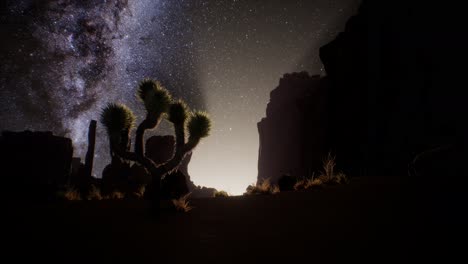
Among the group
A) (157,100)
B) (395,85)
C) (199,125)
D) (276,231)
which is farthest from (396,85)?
(276,231)

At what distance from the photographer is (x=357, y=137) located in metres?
21.9

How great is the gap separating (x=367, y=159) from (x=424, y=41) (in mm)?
9252

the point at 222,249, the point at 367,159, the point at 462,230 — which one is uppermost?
the point at 367,159

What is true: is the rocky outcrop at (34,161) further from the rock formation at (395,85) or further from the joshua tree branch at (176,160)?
the rock formation at (395,85)

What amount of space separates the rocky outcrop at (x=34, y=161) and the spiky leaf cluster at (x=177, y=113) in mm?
12260

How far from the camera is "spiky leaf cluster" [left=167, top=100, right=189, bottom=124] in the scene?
8.16 m

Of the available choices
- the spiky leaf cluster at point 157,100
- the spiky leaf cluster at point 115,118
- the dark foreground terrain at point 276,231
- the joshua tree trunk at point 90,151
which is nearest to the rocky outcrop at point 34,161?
the joshua tree trunk at point 90,151

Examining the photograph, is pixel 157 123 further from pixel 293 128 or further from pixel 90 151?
pixel 293 128

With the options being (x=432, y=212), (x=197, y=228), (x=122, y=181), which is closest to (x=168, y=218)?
(x=197, y=228)

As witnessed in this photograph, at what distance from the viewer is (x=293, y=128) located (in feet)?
154

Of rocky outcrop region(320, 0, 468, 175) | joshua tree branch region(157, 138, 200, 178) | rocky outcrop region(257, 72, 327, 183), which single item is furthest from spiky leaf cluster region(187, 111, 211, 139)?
rocky outcrop region(257, 72, 327, 183)

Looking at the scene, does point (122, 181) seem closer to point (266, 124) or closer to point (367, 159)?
point (367, 159)

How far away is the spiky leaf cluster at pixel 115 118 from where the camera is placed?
772cm

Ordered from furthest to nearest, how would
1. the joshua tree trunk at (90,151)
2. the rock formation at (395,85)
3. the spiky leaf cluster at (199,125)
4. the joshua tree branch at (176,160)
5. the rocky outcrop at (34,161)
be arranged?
the joshua tree trunk at (90,151), the rock formation at (395,85), the rocky outcrop at (34,161), the spiky leaf cluster at (199,125), the joshua tree branch at (176,160)
